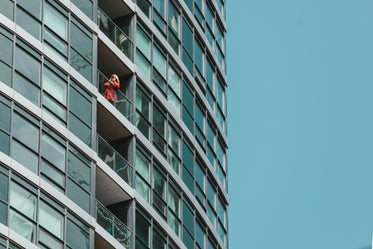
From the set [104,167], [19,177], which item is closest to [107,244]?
[104,167]

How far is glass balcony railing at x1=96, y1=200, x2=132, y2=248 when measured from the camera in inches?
1783

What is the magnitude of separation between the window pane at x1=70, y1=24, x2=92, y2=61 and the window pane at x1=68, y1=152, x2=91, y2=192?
4.04 meters

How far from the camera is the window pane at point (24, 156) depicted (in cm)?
4106

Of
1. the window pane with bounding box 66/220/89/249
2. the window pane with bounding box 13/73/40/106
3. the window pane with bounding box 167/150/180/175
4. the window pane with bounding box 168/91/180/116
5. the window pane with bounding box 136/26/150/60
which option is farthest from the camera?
the window pane with bounding box 168/91/180/116

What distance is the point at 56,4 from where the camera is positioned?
45.1 meters

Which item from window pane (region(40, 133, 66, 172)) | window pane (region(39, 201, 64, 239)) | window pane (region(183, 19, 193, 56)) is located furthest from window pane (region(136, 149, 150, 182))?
window pane (region(183, 19, 193, 56))

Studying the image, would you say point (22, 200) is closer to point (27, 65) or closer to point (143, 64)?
point (27, 65)

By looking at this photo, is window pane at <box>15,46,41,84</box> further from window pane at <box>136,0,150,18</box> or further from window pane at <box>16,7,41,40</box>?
window pane at <box>136,0,150,18</box>

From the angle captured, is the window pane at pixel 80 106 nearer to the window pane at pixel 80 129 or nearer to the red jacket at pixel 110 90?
A: the window pane at pixel 80 129

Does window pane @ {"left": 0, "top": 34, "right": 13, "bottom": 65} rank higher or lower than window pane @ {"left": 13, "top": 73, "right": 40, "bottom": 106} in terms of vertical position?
higher

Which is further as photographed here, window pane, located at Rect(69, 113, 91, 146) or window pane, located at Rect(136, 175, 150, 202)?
window pane, located at Rect(136, 175, 150, 202)

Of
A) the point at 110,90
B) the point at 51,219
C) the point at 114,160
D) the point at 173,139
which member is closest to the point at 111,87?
the point at 110,90

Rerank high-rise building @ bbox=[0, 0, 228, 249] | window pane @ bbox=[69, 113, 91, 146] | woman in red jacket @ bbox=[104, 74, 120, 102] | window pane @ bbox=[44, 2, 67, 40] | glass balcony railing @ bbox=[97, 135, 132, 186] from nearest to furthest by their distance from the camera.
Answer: high-rise building @ bbox=[0, 0, 228, 249] → window pane @ bbox=[69, 113, 91, 146] → window pane @ bbox=[44, 2, 67, 40] → glass balcony railing @ bbox=[97, 135, 132, 186] → woman in red jacket @ bbox=[104, 74, 120, 102]

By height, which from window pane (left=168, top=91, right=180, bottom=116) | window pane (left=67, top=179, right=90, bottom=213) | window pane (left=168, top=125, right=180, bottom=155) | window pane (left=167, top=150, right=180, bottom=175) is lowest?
window pane (left=67, top=179, right=90, bottom=213)
